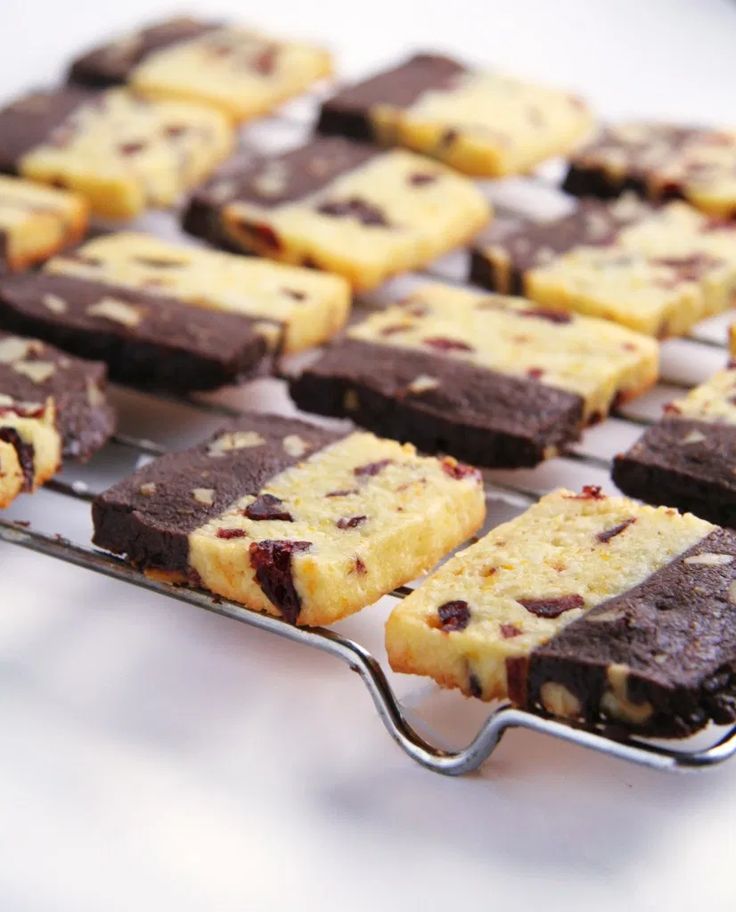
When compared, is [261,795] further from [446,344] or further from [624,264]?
[624,264]

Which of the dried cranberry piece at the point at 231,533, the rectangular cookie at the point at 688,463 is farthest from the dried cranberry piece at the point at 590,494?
the dried cranberry piece at the point at 231,533

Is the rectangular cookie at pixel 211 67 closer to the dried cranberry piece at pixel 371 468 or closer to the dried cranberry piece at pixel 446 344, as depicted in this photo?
the dried cranberry piece at pixel 446 344

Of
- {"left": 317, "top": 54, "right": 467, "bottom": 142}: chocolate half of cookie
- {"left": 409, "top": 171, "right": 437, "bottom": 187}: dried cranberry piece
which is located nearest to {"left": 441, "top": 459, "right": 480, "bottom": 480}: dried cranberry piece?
{"left": 409, "top": 171, "right": 437, "bottom": 187}: dried cranberry piece

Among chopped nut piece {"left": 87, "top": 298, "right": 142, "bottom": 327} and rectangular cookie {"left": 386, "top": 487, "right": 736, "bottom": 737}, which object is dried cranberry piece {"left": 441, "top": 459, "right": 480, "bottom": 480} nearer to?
rectangular cookie {"left": 386, "top": 487, "right": 736, "bottom": 737}

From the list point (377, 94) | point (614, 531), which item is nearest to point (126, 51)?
point (377, 94)

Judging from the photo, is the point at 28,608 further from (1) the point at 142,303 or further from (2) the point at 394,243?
(2) the point at 394,243
